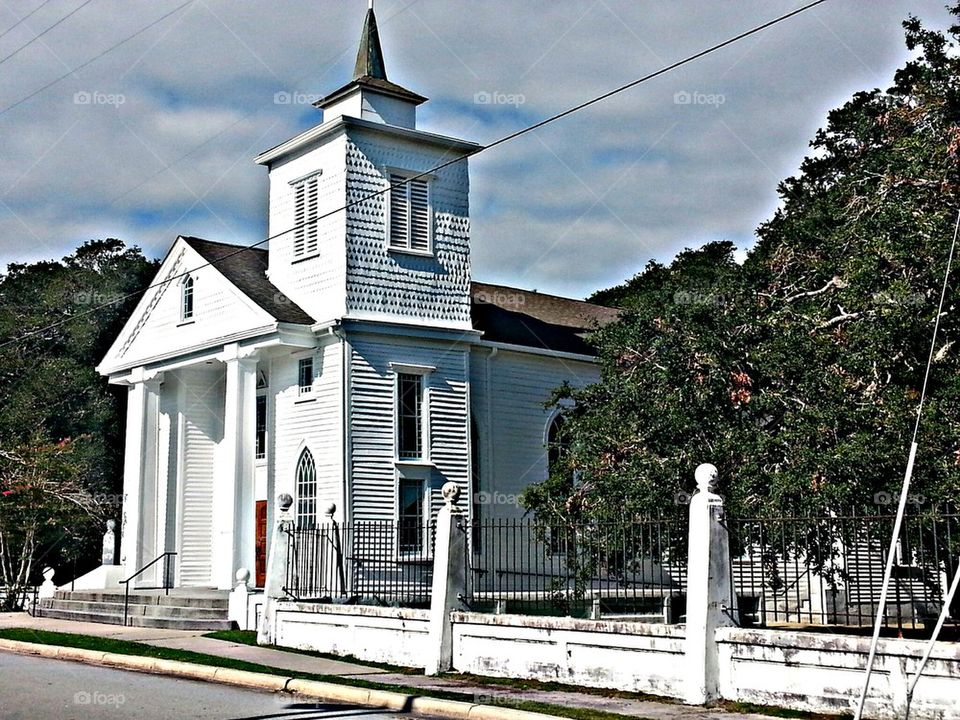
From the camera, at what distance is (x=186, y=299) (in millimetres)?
30516

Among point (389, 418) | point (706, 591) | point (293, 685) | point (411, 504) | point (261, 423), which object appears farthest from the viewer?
point (261, 423)

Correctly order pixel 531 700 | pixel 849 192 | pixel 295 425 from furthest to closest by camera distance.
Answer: pixel 295 425 < pixel 849 192 < pixel 531 700

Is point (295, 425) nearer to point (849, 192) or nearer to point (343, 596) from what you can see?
point (343, 596)

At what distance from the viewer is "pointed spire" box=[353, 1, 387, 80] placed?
29.4 m

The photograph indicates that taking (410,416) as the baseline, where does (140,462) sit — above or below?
below

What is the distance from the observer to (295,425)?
2772 cm

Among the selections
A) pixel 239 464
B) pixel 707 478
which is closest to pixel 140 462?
pixel 239 464

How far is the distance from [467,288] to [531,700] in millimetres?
17412

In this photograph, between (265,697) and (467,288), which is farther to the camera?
(467,288)

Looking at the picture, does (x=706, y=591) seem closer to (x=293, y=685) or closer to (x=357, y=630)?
(x=293, y=685)

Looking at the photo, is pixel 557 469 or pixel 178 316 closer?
pixel 557 469

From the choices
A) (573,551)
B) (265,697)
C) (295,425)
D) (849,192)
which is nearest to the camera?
(265,697)

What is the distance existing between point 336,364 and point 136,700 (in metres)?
14.4

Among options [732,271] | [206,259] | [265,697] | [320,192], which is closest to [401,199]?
[320,192]
